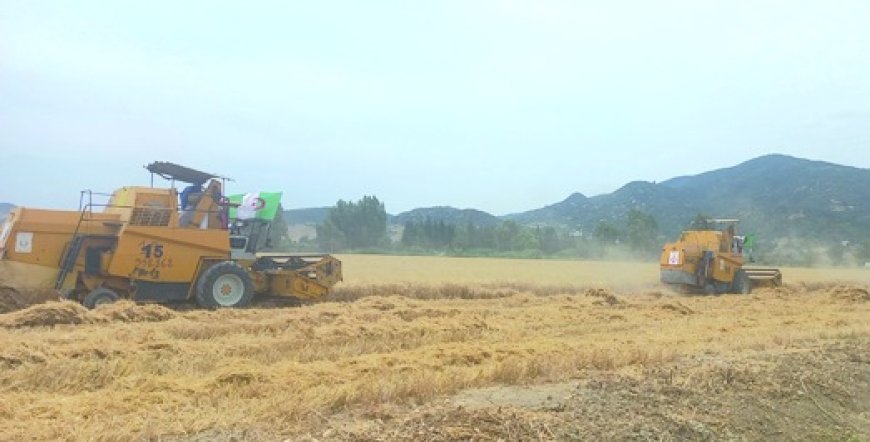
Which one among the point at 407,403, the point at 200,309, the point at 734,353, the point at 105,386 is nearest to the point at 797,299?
the point at 734,353

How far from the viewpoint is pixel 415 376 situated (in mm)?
7086

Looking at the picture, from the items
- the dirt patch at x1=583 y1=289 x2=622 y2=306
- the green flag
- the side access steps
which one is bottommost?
the dirt patch at x1=583 y1=289 x2=622 y2=306

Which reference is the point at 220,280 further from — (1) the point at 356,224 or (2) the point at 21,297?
(1) the point at 356,224

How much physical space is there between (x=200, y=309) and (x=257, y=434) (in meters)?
10.1

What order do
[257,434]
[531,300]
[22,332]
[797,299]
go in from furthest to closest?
[797,299] → [531,300] → [22,332] → [257,434]

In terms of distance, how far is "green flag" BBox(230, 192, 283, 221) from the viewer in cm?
1612

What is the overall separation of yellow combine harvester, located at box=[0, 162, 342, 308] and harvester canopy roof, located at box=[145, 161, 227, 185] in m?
0.02

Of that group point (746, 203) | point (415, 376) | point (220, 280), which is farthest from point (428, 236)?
point (415, 376)

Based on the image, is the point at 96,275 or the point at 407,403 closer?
the point at 407,403

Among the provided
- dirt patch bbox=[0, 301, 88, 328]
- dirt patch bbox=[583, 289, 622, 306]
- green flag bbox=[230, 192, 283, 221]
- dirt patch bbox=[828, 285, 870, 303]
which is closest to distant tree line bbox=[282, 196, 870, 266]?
dirt patch bbox=[828, 285, 870, 303]

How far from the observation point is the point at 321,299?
653 inches

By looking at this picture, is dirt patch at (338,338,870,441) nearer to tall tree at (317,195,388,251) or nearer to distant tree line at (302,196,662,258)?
distant tree line at (302,196,662,258)

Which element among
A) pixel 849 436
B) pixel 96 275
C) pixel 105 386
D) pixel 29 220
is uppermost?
pixel 29 220

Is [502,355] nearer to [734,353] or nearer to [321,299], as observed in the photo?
[734,353]
